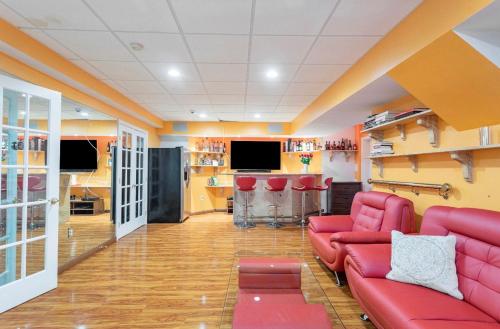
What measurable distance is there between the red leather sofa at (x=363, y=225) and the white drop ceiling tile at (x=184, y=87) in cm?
269

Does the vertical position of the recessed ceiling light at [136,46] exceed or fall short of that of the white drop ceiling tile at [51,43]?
it falls short

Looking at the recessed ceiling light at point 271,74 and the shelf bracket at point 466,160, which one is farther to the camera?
the recessed ceiling light at point 271,74

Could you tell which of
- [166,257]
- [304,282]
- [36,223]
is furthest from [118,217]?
[304,282]

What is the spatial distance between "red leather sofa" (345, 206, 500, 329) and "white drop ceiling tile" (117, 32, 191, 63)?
2692 millimetres

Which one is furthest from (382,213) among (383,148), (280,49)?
(280,49)

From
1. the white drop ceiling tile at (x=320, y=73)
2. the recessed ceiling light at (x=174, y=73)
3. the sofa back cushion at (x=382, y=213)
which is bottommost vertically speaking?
the sofa back cushion at (x=382, y=213)

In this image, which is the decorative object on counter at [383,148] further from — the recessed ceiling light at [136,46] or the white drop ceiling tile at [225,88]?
the recessed ceiling light at [136,46]

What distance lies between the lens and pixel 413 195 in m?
3.25

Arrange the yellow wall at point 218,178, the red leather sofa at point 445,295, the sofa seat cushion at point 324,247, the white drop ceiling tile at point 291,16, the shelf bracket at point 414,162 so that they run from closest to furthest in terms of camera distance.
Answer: the red leather sofa at point 445,295 → the white drop ceiling tile at point 291,16 → the sofa seat cushion at point 324,247 → the shelf bracket at point 414,162 → the yellow wall at point 218,178

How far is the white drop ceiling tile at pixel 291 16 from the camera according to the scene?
6.93 ft

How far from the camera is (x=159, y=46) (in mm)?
2854

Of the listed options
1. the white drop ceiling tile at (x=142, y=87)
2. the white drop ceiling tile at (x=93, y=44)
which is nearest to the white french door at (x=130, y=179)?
the white drop ceiling tile at (x=142, y=87)

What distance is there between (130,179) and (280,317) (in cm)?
460

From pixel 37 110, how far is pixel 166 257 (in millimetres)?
2452
